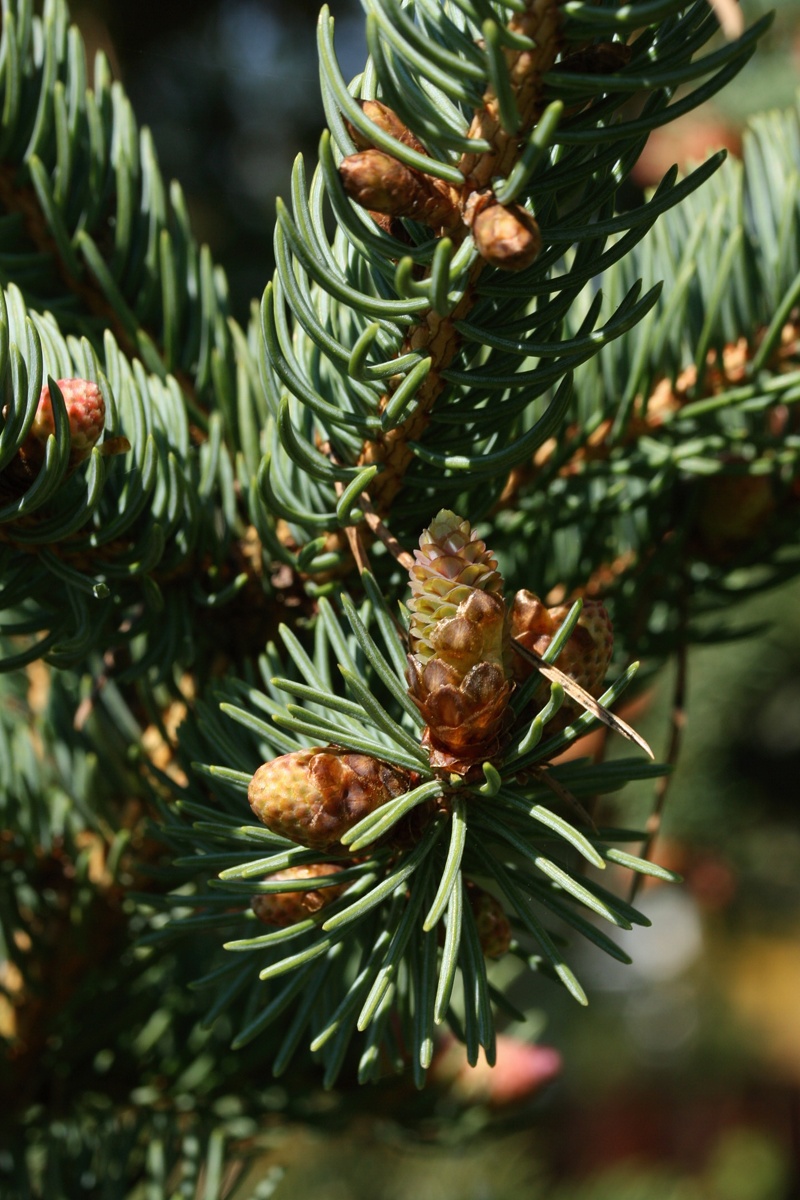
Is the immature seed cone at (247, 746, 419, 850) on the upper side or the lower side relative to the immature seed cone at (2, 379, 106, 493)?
lower

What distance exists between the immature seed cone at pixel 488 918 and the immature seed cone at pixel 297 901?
43 mm

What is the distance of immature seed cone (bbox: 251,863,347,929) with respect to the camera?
313 mm

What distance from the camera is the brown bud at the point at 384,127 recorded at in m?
0.26

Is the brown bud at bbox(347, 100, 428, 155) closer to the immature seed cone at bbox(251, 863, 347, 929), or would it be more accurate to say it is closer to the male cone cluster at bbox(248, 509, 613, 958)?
the male cone cluster at bbox(248, 509, 613, 958)

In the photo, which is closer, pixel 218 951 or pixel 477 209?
pixel 477 209

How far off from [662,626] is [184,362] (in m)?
0.26

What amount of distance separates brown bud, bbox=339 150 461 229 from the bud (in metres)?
0.02

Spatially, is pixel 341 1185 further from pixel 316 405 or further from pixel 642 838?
pixel 316 405

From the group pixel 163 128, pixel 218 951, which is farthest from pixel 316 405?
pixel 163 128

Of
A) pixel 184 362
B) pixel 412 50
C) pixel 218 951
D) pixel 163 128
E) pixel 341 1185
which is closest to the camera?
pixel 412 50

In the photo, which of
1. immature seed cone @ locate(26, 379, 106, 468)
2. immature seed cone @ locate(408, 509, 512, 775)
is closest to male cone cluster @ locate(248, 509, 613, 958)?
immature seed cone @ locate(408, 509, 512, 775)

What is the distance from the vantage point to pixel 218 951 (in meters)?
0.53

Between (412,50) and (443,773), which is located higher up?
(412,50)

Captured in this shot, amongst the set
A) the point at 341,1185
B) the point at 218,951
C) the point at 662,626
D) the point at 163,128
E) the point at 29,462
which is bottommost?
the point at 341,1185
